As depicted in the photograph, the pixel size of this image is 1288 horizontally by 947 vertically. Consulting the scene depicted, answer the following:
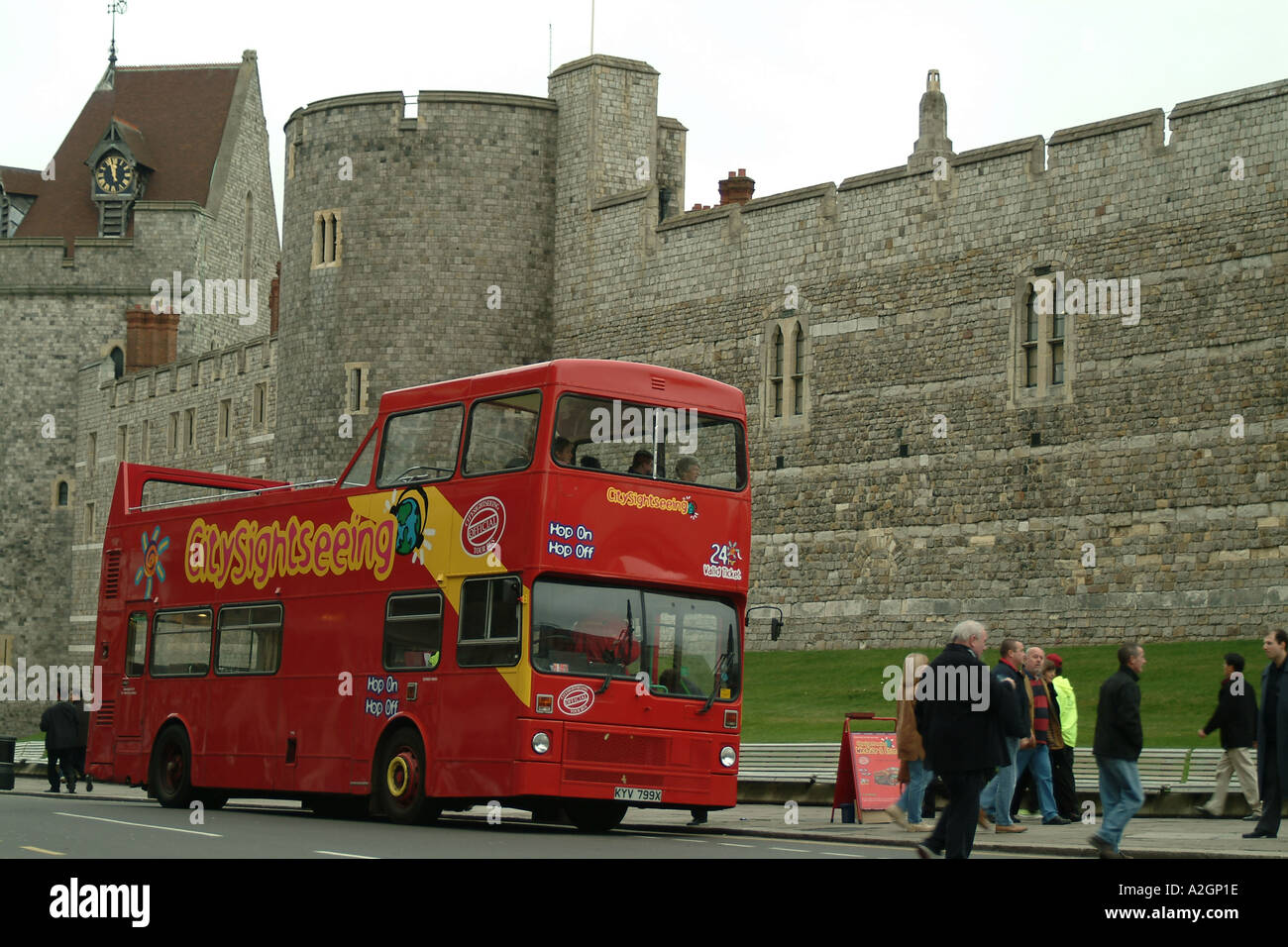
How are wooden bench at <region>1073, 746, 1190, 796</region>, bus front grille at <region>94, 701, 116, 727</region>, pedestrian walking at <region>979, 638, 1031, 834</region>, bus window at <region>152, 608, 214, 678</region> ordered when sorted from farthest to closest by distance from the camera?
bus front grille at <region>94, 701, 116, 727</region> < bus window at <region>152, 608, 214, 678</region> < wooden bench at <region>1073, 746, 1190, 796</region> < pedestrian walking at <region>979, 638, 1031, 834</region>

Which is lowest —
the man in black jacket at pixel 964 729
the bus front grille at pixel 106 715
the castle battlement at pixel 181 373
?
the bus front grille at pixel 106 715

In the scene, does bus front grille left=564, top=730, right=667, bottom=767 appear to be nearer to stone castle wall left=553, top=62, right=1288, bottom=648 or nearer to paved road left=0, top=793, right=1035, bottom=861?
paved road left=0, top=793, right=1035, bottom=861

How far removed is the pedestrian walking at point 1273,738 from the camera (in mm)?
14328

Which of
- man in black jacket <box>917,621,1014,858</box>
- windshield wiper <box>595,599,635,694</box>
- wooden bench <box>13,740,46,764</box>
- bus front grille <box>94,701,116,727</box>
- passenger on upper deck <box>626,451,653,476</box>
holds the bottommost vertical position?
wooden bench <box>13,740,46,764</box>

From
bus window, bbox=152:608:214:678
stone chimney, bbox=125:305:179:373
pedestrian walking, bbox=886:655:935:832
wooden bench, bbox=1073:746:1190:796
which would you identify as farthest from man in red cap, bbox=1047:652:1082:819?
stone chimney, bbox=125:305:179:373

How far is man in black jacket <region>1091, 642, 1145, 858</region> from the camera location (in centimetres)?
1247

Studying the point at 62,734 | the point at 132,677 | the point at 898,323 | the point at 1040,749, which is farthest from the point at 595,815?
the point at 898,323

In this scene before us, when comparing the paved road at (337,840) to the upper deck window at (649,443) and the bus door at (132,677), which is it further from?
the upper deck window at (649,443)

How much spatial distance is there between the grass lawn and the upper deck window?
26.2 ft

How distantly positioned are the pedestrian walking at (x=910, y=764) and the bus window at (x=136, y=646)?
8761 mm

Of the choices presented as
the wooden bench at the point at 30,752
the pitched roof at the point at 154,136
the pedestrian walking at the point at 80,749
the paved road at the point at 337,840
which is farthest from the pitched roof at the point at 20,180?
the paved road at the point at 337,840

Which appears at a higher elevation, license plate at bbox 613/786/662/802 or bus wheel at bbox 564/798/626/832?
license plate at bbox 613/786/662/802

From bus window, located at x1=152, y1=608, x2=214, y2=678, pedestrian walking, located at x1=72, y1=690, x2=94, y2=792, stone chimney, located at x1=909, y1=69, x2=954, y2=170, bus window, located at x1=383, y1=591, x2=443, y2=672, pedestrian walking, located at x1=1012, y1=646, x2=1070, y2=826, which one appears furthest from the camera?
stone chimney, located at x1=909, y1=69, x2=954, y2=170
